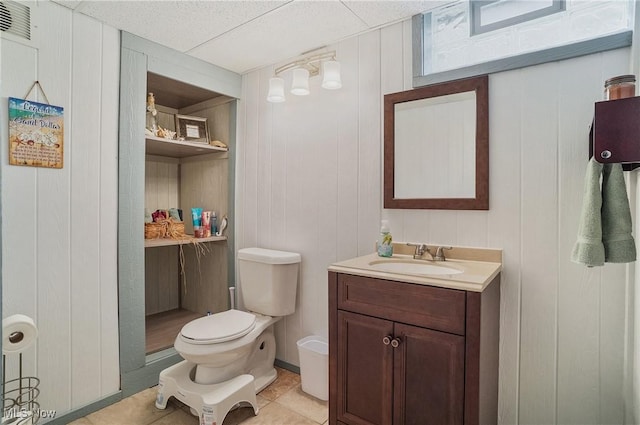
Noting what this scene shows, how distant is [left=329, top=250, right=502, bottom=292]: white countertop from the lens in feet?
4.48

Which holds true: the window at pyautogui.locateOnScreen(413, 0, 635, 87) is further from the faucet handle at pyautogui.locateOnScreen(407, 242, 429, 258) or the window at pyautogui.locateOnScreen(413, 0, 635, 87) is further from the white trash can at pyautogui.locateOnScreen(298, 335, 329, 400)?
the white trash can at pyautogui.locateOnScreen(298, 335, 329, 400)

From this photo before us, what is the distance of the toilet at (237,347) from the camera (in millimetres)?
1879

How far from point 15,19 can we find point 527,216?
255 centimetres

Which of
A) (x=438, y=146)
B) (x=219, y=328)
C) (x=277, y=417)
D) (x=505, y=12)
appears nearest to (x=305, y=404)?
(x=277, y=417)

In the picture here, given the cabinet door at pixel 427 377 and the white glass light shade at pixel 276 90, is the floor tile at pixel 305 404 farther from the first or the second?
the white glass light shade at pixel 276 90

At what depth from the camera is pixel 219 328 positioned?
202cm

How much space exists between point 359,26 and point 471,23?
589mm

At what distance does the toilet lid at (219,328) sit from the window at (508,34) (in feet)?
5.35

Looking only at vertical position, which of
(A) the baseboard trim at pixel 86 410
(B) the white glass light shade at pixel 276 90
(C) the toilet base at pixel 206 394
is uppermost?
(B) the white glass light shade at pixel 276 90

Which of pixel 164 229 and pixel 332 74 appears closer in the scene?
pixel 332 74

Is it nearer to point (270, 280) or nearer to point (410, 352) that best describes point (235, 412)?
point (270, 280)

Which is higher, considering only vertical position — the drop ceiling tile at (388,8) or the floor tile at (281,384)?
the drop ceiling tile at (388,8)

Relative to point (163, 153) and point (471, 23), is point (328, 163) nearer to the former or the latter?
point (471, 23)

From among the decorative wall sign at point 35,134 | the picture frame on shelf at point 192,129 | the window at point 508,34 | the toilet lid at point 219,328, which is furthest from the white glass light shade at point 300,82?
the toilet lid at point 219,328
